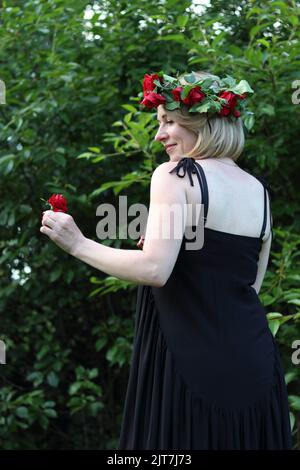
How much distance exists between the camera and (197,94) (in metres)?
2.29

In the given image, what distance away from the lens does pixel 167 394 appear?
2.23 m

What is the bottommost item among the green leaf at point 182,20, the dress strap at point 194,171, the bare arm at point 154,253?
the bare arm at point 154,253

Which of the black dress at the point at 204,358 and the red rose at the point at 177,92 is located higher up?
the red rose at the point at 177,92

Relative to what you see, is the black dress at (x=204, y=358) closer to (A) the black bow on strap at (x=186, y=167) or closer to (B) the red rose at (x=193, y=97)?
(A) the black bow on strap at (x=186, y=167)

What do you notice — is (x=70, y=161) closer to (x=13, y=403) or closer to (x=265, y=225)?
(x=13, y=403)

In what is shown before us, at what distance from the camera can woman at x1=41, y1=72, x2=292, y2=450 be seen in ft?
7.09

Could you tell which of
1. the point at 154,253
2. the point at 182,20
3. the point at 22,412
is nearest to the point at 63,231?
the point at 154,253

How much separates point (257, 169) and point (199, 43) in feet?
2.13

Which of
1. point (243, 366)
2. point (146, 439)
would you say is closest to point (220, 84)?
point (243, 366)

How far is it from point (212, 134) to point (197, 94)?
0.12 metres

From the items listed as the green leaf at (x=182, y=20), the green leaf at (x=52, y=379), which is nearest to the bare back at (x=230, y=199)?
the green leaf at (x=182, y=20)

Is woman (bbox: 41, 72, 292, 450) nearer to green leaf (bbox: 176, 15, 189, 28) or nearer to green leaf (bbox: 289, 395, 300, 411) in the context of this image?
green leaf (bbox: 289, 395, 300, 411)

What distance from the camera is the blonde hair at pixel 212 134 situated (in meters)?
2.29

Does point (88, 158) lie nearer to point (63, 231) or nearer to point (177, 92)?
A: point (177, 92)
